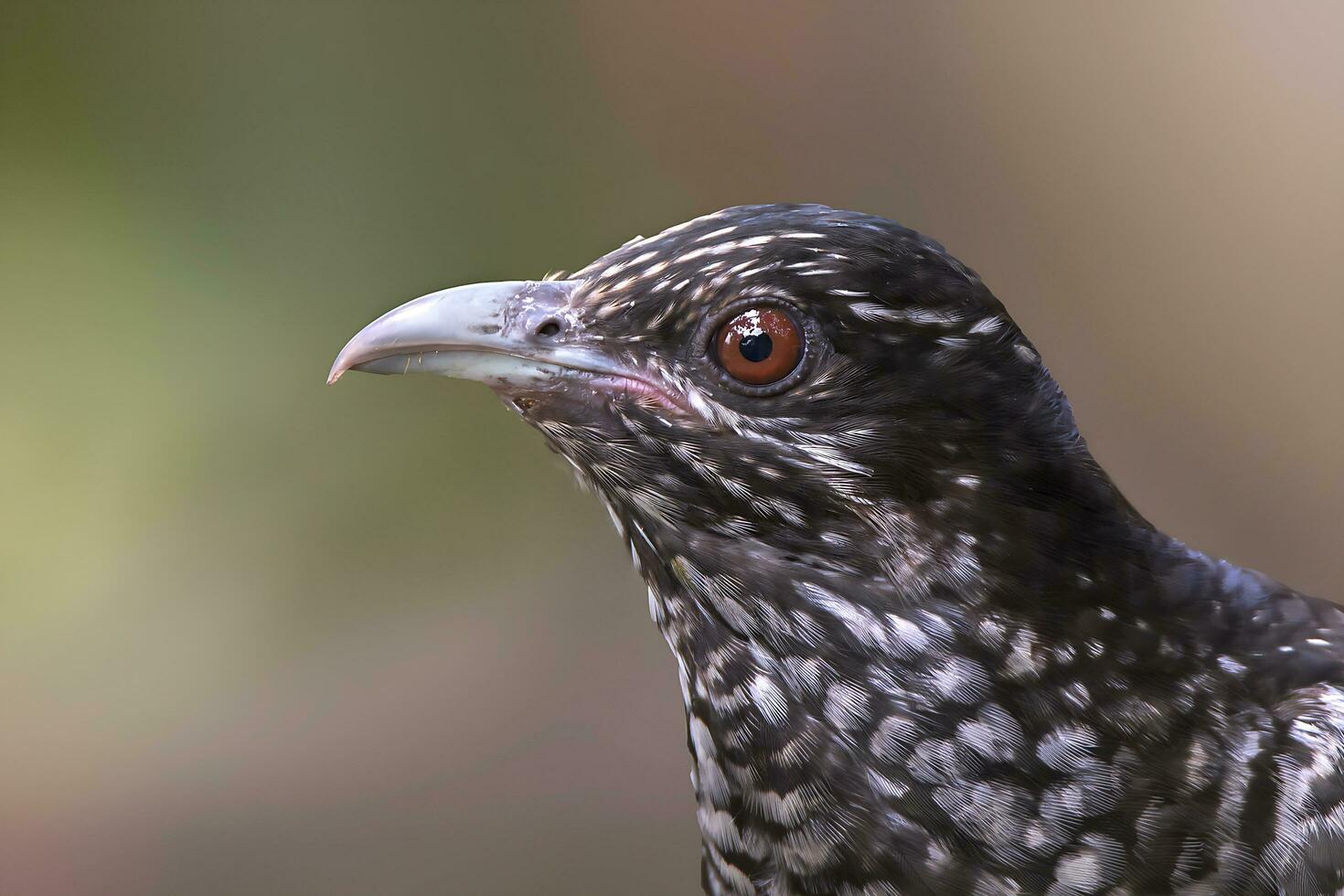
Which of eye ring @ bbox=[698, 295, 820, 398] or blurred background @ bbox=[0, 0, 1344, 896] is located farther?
blurred background @ bbox=[0, 0, 1344, 896]

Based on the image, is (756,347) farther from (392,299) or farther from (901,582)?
(392,299)

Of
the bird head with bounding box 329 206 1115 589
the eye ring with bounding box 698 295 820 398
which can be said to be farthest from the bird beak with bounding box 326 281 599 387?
the eye ring with bounding box 698 295 820 398

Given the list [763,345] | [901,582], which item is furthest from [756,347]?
[901,582]

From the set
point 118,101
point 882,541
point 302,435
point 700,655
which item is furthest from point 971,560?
point 118,101

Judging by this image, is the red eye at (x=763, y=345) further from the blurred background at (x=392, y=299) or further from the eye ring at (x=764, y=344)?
the blurred background at (x=392, y=299)

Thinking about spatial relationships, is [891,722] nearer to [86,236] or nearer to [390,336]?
[390,336]

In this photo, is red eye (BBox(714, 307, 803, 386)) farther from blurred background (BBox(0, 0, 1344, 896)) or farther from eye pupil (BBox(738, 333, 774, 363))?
blurred background (BBox(0, 0, 1344, 896))

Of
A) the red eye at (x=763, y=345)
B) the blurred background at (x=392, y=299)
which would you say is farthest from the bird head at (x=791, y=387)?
the blurred background at (x=392, y=299)
